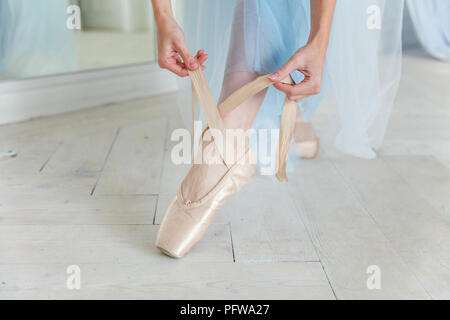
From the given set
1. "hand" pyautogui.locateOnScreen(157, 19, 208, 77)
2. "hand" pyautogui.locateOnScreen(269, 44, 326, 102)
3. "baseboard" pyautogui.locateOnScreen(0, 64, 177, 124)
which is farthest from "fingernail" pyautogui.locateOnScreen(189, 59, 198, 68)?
"baseboard" pyautogui.locateOnScreen(0, 64, 177, 124)

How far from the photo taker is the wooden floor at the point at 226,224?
67 centimetres

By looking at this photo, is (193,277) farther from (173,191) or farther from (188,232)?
(173,191)

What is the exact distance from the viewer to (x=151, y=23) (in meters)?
1.82

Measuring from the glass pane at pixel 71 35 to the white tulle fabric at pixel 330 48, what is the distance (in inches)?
23.4

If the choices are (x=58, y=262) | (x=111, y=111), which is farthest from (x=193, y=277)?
(x=111, y=111)

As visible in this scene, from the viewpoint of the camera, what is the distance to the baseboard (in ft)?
4.59

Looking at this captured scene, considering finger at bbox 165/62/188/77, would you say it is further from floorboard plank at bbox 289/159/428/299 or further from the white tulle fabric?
floorboard plank at bbox 289/159/428/299

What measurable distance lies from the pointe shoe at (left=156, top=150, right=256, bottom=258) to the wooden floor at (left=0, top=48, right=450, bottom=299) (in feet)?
0.07

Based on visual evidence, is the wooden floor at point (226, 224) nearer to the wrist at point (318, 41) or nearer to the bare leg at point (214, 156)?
the bare leg at point (214, 156)

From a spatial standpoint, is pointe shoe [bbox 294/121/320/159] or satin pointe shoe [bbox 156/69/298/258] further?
pointe shoe [bbox 294/121/320/159]

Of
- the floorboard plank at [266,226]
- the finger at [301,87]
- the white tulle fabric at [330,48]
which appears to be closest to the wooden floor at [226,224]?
the floorboard plank at [266,226]

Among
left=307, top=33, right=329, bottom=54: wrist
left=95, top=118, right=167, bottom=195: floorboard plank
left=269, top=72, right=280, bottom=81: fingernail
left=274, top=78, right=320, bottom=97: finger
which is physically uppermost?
left=307, top=33, right=329, bottom=54: wrist

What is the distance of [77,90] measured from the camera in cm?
154
